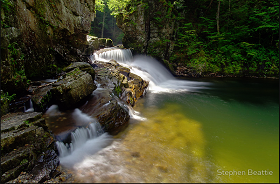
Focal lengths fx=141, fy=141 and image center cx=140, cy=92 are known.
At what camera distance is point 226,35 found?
46.4ft

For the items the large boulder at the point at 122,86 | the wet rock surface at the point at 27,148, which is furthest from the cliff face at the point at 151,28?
the wet rock surface at the point at 27,148

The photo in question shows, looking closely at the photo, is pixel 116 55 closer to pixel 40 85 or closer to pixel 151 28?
pixel 151 28

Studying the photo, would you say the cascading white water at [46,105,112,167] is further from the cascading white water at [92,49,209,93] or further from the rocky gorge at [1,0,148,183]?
the cascading white water at [92,49,209,93]

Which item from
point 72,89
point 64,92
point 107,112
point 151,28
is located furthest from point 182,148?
point 151,28

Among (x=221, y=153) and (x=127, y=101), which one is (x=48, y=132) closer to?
(x=127, y=101)

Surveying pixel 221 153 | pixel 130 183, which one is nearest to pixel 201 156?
pixel 221 153

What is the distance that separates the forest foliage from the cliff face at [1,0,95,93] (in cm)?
856

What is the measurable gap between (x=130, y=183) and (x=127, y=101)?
412cm

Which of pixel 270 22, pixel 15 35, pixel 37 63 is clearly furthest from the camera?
pixel 270 22

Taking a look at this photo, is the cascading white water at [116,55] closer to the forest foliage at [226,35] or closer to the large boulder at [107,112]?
the forest foliage at [226,35]

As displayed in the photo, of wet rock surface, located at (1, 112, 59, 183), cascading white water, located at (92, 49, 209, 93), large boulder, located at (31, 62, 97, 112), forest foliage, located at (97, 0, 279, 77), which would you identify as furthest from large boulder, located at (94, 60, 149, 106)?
forest foliage, located at (97, 0, 279, 77)

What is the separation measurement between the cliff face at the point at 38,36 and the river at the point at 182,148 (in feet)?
5.62

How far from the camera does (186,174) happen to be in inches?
116

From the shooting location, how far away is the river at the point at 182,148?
2.92m
